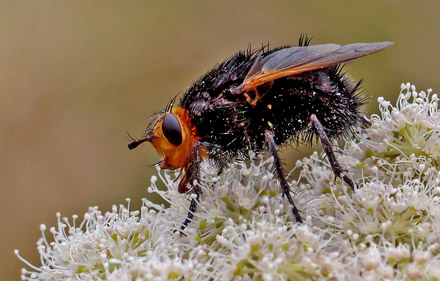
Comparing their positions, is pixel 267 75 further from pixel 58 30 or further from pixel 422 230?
pixel 58 30

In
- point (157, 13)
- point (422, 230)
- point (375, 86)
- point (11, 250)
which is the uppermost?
point (157, 13)

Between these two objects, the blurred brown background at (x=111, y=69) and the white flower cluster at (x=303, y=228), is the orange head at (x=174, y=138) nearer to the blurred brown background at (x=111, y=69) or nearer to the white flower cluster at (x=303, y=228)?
the white flower cluster at (x=303, y=228)

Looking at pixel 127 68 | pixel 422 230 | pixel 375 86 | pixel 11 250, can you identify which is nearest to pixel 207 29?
pixel 127 68

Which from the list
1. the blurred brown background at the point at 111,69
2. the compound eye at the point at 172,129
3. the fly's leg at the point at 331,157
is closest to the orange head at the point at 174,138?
the compound eye at the point at 172,129

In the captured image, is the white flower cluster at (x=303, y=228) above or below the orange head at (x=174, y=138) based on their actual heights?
below

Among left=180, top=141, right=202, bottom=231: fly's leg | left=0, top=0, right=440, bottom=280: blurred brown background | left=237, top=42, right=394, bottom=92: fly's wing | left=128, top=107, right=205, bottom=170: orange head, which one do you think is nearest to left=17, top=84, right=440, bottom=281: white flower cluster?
left=180, top=141, right=202, bottom=231: fly's leg

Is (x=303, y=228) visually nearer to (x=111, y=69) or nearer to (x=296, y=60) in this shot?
(x=296, y=60)

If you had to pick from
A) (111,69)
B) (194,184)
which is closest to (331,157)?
(194,184)

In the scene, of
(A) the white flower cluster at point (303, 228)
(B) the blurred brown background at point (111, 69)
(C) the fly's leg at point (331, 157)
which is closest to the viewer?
(A) the white flower cluster at point (303, 228)
